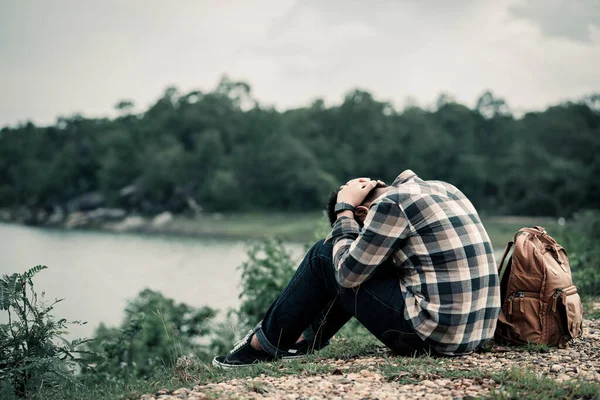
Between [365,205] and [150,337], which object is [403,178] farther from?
[150,337]

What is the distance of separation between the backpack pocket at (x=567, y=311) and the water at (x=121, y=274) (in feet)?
12.9

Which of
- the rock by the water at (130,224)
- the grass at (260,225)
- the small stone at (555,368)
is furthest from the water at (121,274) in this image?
the rock by the water at (130,224)

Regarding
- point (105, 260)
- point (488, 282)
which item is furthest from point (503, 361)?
point (105, 260)

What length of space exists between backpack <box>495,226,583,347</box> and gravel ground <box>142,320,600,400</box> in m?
0.11

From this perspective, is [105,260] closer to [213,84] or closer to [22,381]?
[22,381]

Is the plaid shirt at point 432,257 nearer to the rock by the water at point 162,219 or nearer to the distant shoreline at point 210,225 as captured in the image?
the distant shoreline at point 210,225

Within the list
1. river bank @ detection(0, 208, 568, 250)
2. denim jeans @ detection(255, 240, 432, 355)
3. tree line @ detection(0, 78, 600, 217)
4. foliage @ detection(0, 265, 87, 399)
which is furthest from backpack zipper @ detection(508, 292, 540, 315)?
tree line @ detection(0, 78, 600, 217)

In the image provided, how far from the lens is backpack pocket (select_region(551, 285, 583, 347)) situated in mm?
3227

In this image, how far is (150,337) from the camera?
24.4 ft

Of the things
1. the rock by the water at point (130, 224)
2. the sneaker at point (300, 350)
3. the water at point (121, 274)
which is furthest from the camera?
the rock by the water at point (130, 224)

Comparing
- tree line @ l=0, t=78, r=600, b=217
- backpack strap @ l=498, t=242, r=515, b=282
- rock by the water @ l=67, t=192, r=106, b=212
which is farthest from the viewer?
rock by the water @ l=67, t=192, r=106, b=212

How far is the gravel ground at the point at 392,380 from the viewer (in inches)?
107

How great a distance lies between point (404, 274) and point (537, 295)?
81cm

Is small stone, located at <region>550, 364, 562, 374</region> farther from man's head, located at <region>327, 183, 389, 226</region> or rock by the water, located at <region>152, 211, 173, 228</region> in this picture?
rock by the water, located at <region>152, 211, 173, 228</region>
